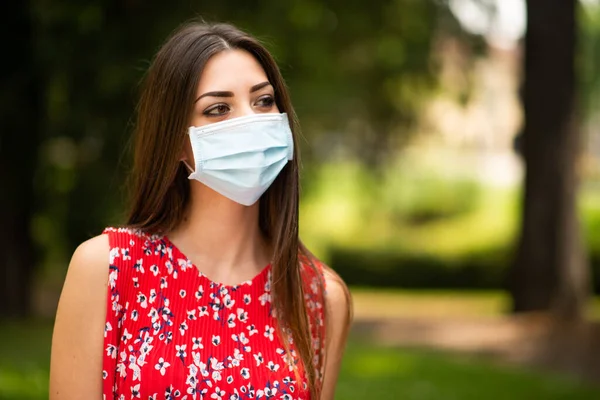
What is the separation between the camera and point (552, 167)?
12922 millimetres

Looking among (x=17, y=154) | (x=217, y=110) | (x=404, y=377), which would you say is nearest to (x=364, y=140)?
(x=17, y=154)

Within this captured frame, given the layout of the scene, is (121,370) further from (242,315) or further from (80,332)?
(242,315)

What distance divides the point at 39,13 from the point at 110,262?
1017cm

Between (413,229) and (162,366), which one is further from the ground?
(162,366)

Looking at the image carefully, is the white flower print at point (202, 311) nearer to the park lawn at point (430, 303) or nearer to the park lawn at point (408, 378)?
the park lawn at point (408, 378)

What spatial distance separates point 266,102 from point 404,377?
20.8ft

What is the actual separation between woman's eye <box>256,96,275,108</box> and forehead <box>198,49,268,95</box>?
62 mm

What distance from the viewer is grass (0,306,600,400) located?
8.17 metres

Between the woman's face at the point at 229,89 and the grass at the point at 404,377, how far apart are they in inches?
194

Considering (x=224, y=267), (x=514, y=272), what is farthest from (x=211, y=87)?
(x=514, y=272)

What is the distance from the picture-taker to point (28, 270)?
13.6m

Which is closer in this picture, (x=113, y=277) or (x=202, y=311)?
(x=113, y=277)

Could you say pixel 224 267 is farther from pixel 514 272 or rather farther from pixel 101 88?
pixel 514 272

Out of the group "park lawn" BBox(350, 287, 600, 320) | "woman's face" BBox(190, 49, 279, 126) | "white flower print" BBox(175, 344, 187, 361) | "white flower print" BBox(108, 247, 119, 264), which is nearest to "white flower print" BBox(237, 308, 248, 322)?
"white flower print" BBox(175, 344, 187, 361)
